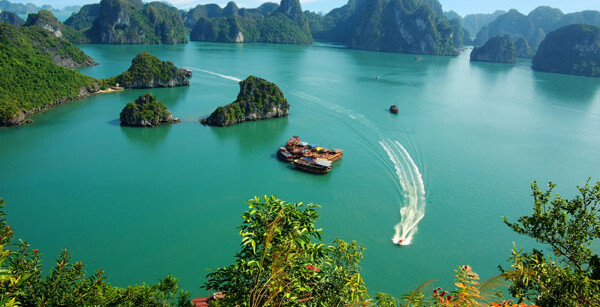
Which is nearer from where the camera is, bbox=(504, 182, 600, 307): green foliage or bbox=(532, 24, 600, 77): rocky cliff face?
bbox=(504, 182, 600, 307): green foliage

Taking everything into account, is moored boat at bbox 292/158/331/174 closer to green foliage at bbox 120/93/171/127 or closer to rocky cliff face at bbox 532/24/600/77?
green foliage at bbox 120/93/171/127

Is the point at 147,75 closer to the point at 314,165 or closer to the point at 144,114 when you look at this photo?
the point at 144,114

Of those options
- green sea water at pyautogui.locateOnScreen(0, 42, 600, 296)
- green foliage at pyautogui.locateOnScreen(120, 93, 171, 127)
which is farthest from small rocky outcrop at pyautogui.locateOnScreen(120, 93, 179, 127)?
green sea water at pyautogui.locateOnScreen(0, 42, 600, 296)

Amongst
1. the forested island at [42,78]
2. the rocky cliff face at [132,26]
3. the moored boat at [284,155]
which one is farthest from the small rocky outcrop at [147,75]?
the rocky cliff face at [132,26]

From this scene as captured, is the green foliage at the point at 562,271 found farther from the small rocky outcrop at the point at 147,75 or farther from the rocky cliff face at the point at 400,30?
the rocky cliff face at the point at 400,30

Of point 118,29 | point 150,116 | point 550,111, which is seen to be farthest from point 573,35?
point 118,29

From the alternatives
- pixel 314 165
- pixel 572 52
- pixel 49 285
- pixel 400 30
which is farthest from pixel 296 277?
pixel 400 30

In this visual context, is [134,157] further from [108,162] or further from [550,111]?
[550,111]
